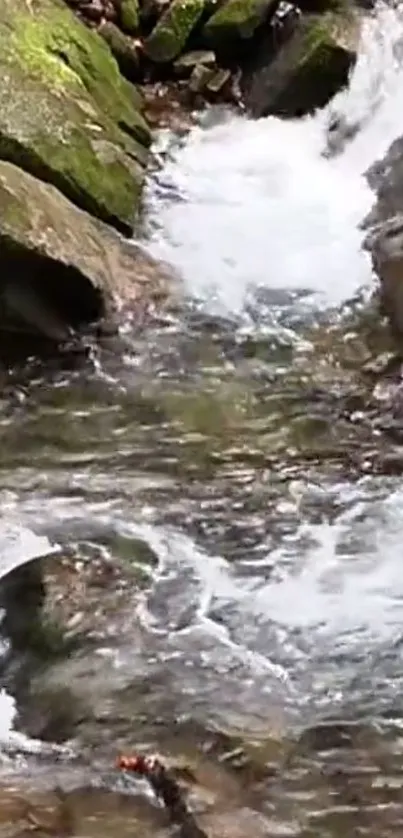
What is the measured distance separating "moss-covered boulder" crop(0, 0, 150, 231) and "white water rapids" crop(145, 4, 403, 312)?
14.5 inches

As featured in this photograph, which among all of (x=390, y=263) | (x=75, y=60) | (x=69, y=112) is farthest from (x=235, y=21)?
(x=390, y=263)

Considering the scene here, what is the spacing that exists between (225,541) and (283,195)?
15.0ft

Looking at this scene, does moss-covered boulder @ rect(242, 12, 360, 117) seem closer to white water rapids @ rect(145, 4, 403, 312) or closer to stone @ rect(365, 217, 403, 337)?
white water rapids @ rect(145, 4, 403, 312)

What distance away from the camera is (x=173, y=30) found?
11.5 metres

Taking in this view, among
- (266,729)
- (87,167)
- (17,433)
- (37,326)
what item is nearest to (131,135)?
(87,167)

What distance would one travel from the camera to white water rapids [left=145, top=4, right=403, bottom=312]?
8445 millimetres

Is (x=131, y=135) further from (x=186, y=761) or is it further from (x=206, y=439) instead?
(x=186, y=761)

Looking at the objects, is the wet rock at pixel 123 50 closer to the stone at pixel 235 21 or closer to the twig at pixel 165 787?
the stone at pixel 235 21

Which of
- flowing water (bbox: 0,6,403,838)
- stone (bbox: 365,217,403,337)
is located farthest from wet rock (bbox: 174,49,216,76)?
stone (bbox: 365,217,403,337)

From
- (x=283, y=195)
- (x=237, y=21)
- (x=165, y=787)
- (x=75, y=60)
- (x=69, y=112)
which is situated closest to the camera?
(x=165, y=787)

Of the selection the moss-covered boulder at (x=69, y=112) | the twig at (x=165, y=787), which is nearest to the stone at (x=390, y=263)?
the moss-covered boulder at (x=69, y=112)

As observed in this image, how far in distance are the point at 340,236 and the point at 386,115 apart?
6.28ft

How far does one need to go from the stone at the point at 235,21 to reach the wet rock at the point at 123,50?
621 millimetres

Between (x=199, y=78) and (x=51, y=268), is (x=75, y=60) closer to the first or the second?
(x=199, y=78)
